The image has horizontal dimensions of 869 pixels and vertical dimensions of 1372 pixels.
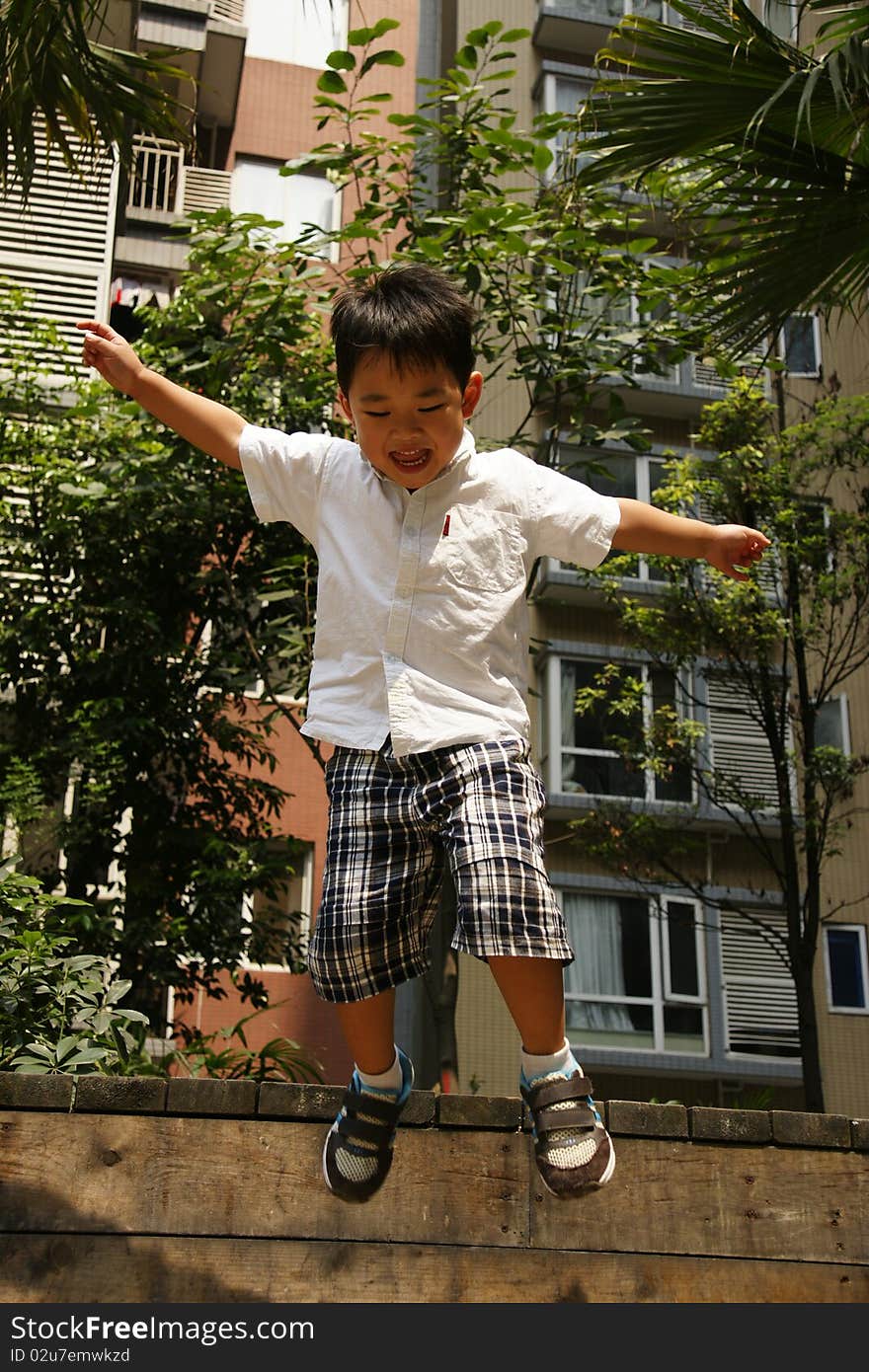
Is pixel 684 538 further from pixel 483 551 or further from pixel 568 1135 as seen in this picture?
pixel 568 1135

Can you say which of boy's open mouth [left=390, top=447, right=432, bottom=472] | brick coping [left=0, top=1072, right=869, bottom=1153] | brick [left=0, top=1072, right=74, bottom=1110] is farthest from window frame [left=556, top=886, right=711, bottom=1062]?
boy's open mouth [left=390, top=447, right=432, bottom=472]

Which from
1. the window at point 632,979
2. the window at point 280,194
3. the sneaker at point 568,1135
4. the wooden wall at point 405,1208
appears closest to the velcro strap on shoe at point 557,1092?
the sneaker at point 568,1135

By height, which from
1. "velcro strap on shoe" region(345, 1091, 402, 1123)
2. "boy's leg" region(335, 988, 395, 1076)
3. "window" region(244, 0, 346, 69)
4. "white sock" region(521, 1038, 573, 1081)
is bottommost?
"velcro strap on shoe" region(345, 1091, 402, 1123)

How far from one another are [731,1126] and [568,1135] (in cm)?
163

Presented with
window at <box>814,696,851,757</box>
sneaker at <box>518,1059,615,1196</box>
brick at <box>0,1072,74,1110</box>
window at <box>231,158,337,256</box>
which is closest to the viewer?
sneaker at <box>518,1059,615,1196</box>

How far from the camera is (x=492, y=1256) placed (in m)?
3.55

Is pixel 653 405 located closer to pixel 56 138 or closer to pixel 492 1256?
pixel 56 138

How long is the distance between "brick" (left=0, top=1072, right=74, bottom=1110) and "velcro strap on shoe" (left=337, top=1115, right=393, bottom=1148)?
4.08 ft

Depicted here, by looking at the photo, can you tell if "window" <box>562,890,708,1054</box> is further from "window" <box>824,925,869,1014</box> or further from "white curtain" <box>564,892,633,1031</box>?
"window" <box>824,925,869,1014</box>

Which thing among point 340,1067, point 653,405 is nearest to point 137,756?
point 340,1067

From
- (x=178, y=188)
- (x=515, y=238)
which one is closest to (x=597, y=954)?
(x=178, y=188)

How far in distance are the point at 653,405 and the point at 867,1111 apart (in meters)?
8.85

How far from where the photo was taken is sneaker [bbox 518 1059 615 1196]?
2.31 m

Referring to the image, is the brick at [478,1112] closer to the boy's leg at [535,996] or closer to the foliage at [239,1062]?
the boy's leg at [535,996]
